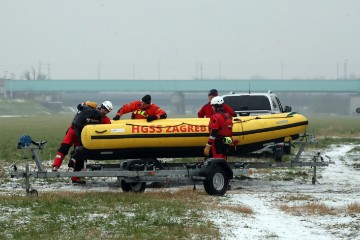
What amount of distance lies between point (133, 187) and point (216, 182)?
196 centimetres

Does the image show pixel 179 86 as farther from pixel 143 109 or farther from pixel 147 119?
pixel 147 119

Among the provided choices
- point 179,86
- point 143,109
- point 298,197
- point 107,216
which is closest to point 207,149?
point 298,197

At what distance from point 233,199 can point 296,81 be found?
116972mm

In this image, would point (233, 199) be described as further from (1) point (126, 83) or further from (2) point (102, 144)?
(1) point (126, 83)

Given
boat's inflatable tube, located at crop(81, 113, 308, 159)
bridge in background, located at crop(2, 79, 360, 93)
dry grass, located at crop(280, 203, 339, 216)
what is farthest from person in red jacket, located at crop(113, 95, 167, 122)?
bridge in background, located at crop(2, 79, 360, 93)

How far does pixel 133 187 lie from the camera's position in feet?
54.6

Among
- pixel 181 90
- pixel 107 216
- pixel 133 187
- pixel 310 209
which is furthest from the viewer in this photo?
pixel 181 90

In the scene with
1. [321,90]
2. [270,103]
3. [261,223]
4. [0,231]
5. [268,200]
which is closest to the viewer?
[0,231]

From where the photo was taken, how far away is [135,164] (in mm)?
15906

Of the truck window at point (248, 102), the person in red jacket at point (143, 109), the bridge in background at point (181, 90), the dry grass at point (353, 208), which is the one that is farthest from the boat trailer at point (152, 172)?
the bridge in background at point (181, 90)

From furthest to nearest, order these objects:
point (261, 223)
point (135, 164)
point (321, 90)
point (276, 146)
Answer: point (321, 90)
point (276, 146)
point (135, 164)
point (261, 223)

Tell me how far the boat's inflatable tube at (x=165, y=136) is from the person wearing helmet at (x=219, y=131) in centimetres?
90

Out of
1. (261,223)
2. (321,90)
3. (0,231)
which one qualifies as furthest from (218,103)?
(321,90)

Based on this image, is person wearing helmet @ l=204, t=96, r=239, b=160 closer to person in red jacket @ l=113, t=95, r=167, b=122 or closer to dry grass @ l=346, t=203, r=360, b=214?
person in red jacket @ l=113, t=95, r=167, b=122
